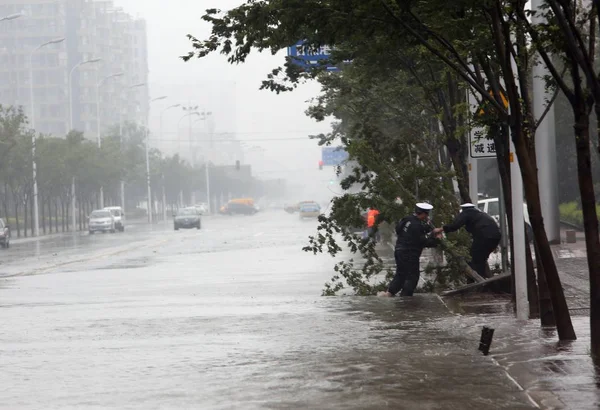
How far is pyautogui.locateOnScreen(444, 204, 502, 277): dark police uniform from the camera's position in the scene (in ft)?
60.2

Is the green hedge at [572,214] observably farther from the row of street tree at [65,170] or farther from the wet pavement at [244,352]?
the row of street tree at [65,170]

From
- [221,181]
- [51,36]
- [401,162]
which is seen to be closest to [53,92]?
[51,36]

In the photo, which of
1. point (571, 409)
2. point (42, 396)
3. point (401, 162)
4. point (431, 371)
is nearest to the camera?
point (571, 409)

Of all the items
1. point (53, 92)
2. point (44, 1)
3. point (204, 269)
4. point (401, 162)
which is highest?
point (44, 1)

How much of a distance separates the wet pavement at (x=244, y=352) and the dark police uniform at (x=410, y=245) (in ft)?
2.21

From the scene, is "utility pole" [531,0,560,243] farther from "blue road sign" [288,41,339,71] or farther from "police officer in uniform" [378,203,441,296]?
"police officer in uniform" [378,203,441,296]

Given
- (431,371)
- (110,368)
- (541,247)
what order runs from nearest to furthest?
(431,371) → (110,368) → (541,247)

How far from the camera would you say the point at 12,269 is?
31.5m

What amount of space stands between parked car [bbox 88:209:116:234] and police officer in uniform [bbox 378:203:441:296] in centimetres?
5739

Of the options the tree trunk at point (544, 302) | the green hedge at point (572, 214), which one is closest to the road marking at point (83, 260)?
the green hedge at point (572, 214)

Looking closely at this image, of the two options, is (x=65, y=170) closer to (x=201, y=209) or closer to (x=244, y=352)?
(x=201, y=209)

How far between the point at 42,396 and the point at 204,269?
1989 cm

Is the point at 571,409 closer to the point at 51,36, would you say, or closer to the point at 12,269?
the point at 12,269

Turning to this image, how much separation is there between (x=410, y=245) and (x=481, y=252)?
7.11ft
